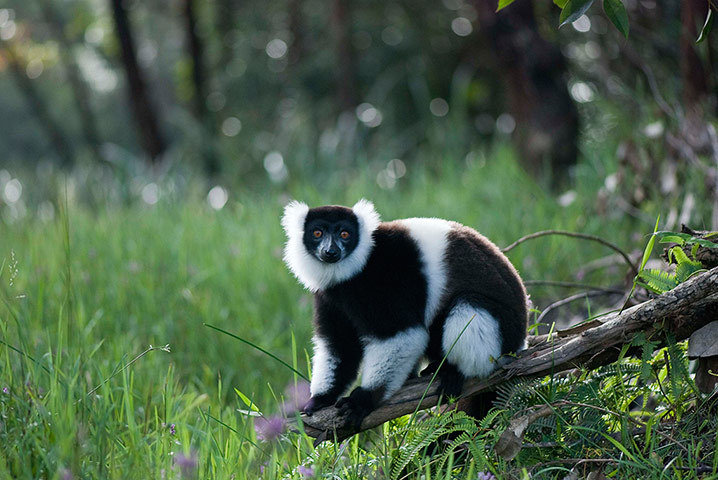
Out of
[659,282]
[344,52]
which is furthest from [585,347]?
[344,52]

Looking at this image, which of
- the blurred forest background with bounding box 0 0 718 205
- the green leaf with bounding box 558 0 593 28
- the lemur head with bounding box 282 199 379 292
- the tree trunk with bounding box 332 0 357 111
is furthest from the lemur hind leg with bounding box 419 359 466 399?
the tree trunk with bounding box 332 0 357 111

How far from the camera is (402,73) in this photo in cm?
1386

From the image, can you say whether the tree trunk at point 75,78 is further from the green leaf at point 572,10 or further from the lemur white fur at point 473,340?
the green leaf at point 572,10

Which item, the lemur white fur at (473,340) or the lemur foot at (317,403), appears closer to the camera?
the lemur white fur at (473,340)

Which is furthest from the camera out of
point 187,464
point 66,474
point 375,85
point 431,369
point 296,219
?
point 375,85

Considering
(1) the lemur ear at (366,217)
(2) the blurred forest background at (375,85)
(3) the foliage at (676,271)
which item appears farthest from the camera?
(2) the blurred forest background at (375,85)

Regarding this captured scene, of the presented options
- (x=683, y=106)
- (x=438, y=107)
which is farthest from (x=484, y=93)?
(x=683, y=106)

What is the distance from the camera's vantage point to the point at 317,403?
136 inches

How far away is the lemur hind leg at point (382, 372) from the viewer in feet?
10.5

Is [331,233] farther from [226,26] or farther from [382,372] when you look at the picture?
[226,26]

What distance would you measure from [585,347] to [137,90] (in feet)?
38.4

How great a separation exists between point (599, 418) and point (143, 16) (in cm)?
2385

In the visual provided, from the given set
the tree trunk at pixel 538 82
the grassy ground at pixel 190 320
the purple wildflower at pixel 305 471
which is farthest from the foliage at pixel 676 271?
the tree trunk at pixel 538 82

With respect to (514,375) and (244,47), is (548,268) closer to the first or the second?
(514,375)
